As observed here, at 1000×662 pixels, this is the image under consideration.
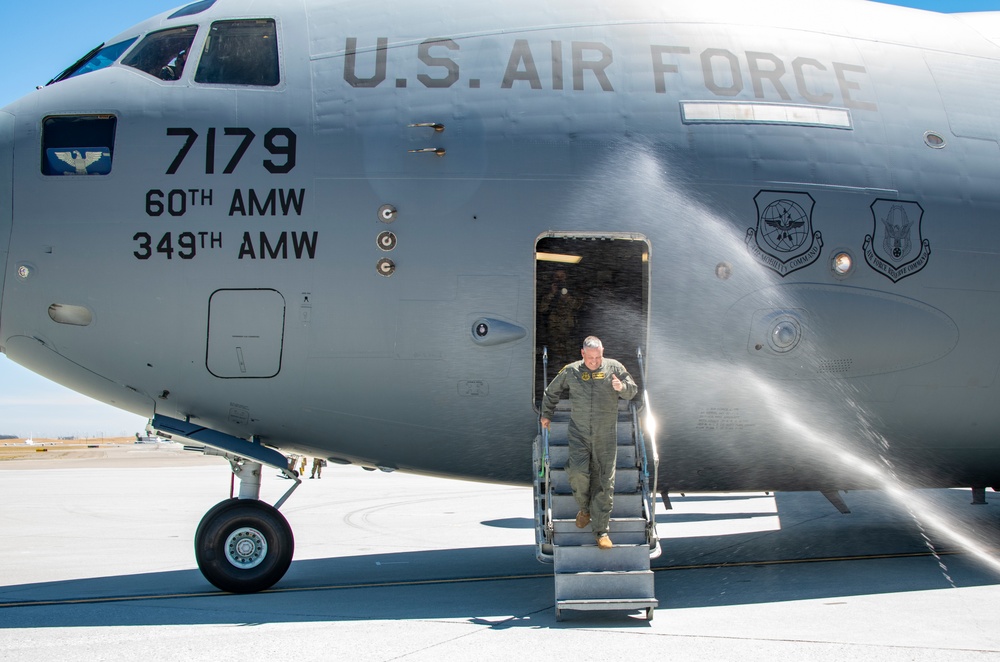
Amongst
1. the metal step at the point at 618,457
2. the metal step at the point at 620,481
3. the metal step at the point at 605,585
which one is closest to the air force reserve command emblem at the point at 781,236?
the metal step at the point at 618,457

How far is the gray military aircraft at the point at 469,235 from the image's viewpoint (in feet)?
28.6

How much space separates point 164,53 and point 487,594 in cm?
643

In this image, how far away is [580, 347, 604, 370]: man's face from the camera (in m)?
7.98

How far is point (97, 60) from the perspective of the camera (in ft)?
31.2

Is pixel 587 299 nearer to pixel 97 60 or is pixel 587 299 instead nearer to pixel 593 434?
pixel 593 434

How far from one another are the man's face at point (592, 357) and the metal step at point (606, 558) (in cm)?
→ 158

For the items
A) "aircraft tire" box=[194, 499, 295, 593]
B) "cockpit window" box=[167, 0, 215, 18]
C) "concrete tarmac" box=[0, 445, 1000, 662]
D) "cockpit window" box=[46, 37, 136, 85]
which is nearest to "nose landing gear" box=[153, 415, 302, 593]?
"aircraft tire" box=[194, 499, 295, 593]

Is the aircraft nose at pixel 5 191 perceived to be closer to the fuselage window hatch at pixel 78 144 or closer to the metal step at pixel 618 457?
the fuselage window hatch at pixel 78 144

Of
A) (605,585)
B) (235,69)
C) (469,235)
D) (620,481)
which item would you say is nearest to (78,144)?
(235,69)

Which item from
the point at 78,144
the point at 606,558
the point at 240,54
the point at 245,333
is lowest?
the point at 606,558

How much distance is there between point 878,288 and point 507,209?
3900 millimetres

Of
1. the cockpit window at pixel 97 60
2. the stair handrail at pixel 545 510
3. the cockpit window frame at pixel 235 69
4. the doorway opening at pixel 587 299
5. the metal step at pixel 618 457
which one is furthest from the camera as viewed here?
the doorway opening at pixel 587 299

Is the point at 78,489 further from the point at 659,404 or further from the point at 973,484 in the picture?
the point at 973,484

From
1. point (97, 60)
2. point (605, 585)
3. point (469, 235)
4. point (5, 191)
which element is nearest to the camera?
point (605, 585)
